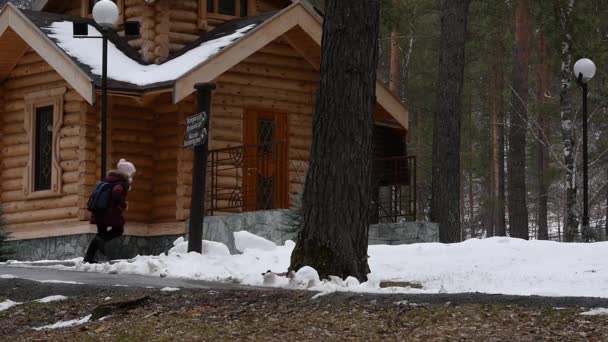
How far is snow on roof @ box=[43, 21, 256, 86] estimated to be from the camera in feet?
71.3

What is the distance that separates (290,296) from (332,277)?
163cm

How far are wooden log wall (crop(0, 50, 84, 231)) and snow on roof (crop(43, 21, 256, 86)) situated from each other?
0.73 m

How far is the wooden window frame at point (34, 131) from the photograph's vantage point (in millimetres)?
22578

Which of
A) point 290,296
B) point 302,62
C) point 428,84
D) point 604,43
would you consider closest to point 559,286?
point 290,296

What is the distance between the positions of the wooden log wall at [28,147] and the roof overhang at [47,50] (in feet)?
2.86

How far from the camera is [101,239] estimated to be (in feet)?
54.2

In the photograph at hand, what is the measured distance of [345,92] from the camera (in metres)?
12.1

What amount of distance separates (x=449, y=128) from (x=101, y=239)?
26.2ft

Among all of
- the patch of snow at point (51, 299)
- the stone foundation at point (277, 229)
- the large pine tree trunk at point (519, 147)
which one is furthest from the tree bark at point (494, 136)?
the patch of snow at point (51, 299)

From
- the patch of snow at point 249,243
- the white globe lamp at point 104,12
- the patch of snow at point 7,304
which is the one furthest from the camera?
the white globe lamp at point 104,12

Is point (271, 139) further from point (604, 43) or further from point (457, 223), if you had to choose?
point (604, 43)

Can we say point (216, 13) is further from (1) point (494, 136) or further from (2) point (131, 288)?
(1) point (494, 136)

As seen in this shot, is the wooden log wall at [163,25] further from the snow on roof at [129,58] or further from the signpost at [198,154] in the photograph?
the signpost at [198,154]

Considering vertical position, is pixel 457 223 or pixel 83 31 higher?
pixel 83 31
